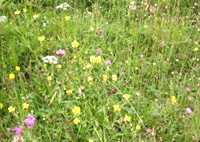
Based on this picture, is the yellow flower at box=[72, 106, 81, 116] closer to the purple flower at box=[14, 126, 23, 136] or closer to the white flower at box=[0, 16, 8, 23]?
the purple flower at box=[14, 126, 23, 136]

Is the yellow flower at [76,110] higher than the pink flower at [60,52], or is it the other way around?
the pink flower at [60,52]

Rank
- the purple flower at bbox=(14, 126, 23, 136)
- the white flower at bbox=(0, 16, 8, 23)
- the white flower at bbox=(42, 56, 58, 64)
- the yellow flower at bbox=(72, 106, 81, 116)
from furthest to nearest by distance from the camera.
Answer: the white flower at bbox=(0, 16, 8, 23), the white flower at bbox=(42, 56, 58, 64), the yellow flower at bbox=(72, 106, 81, 116), the purple flower at bbox=(14, 126, 23, 136)

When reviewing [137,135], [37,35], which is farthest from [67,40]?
[137,135]

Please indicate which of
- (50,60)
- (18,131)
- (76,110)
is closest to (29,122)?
(18,131)

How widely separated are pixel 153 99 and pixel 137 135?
40cm

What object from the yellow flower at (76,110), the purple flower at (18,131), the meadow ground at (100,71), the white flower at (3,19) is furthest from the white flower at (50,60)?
the white flower at (3,19)

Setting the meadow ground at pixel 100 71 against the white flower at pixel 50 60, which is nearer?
the meadow ground at pixel 100 71

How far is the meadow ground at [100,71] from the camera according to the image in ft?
6.91

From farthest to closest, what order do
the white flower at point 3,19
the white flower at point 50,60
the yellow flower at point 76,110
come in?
the white flower at point 3,19 → the white flower at point 50,60 → the yellow flower at point 76,110

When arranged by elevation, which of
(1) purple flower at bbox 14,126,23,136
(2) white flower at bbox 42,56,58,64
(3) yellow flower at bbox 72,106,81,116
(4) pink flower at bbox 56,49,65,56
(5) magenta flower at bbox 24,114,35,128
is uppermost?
(4) pink flower at bbox 56,49,65,56

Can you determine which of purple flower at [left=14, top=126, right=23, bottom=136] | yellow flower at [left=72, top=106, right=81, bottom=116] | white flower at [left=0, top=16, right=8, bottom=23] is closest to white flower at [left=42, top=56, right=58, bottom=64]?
yellow flower at [left=72, top=106, right=81, bottom=116]

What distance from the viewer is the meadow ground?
2.11 m

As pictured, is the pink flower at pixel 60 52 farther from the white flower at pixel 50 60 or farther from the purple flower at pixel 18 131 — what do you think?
the purple flower at pixel 18 131

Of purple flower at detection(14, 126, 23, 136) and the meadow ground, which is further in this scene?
the meadow ground
